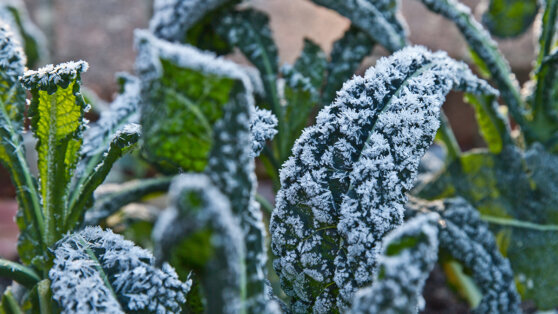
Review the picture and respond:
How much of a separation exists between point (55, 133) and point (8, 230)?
71 centimetres

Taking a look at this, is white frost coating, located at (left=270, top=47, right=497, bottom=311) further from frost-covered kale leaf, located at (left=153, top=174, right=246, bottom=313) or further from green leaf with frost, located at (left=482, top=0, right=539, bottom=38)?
green leaf with frost, located at (left=482, top=0, right=539, bottom=38)

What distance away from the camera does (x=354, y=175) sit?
0.28 m

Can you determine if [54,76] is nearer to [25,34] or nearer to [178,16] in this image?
[178,16]

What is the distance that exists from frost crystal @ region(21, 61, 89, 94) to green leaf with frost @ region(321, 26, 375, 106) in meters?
0.27

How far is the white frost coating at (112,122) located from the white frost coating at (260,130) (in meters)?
0.15

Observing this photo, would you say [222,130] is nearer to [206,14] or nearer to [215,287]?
[215,287]

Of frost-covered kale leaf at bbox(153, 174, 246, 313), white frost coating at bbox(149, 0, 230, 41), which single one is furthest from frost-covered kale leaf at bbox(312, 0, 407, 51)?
frost-covered kale leaf at bbox(153, 174, 246, 313)

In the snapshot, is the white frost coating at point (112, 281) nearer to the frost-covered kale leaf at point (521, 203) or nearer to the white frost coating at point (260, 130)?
the white frost coating at point (260, 130)

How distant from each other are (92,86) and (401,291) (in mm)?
1063

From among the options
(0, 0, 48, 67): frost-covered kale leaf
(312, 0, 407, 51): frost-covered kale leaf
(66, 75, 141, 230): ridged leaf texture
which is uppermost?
→ (0, 0, 48, 67): frost-covered kale leaf

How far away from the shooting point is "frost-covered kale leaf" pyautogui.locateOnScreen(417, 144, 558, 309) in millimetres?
468

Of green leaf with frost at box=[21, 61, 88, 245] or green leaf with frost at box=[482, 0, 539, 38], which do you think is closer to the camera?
green leaf with frost at box=[21, 61, 88, 245]

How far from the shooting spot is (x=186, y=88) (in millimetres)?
209

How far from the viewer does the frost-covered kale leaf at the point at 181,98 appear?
0.66 feet
